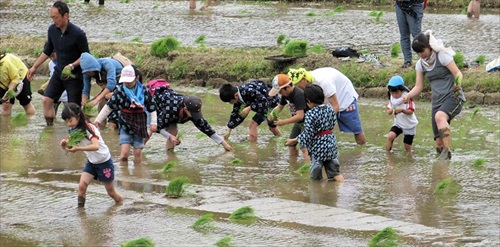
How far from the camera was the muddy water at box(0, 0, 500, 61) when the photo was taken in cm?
1947

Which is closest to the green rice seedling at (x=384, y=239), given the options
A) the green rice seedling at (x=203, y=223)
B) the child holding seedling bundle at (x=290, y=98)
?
the green rice seedling at (x=203, y=223)

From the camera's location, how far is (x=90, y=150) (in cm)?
895

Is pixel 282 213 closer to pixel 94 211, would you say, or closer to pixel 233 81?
pixel 94 211

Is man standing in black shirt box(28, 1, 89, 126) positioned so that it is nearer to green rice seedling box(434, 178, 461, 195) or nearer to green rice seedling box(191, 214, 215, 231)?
green rice seedling box(191, 214, 215, 231)

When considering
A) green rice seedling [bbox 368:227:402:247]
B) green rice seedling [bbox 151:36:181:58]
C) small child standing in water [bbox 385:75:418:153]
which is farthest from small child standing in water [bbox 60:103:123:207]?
green rice seedling [bbox 151:36:181:58]

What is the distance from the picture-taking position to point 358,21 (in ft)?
74.2

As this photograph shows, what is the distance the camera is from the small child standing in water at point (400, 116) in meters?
11.6

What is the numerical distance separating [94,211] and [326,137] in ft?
8.24

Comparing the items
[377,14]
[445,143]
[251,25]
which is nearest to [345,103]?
[445,143]

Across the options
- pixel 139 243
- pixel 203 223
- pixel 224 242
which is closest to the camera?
pixel 139 243

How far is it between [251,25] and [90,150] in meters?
13.9

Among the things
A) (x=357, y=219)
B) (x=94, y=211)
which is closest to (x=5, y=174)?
(x=94, y=211)

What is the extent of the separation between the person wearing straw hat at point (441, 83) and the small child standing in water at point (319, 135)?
1485mm

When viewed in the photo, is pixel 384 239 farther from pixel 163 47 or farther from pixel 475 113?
pixel 163 47
